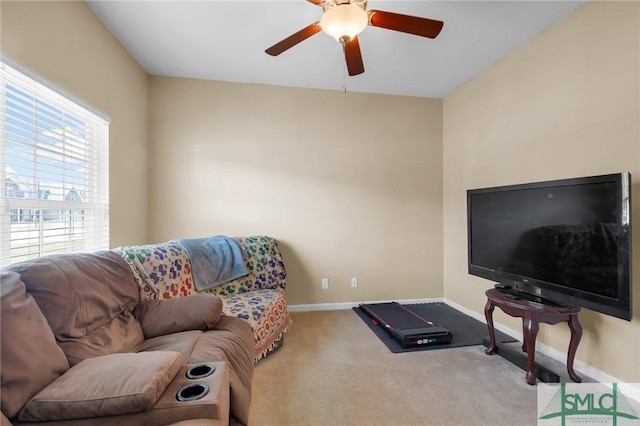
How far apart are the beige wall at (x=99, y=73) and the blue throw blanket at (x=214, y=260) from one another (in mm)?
674

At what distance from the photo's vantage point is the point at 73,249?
2.00 metres

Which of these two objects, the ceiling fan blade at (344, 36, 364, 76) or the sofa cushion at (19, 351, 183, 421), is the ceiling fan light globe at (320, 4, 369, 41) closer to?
the ceiling fan blade at (344, 36, 364, 76)

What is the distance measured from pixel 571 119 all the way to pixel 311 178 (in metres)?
2.38

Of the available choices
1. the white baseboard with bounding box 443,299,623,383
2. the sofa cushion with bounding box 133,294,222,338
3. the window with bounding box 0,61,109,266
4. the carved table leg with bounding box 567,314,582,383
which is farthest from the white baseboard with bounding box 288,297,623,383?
the window with bounding box 0,61,109,266

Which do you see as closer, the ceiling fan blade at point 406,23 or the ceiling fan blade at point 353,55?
the ceiling fan blade at point 406,23

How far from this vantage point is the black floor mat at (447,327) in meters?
2.46

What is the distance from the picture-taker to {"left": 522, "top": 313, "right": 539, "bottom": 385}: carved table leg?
184cm

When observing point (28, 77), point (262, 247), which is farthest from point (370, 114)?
point (28, 77)

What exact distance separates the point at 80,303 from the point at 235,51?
2.35 m

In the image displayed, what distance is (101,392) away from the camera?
0.89m

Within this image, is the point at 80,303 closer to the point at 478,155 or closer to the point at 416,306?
the point at 416,306

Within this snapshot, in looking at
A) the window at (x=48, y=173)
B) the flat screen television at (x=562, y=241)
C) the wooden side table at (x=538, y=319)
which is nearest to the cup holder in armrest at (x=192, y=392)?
the window at (x=48, y=173)

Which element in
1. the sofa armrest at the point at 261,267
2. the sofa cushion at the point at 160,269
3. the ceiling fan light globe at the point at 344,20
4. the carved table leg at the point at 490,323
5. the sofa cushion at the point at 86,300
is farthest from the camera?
the sofa armrest at the point at 261,267

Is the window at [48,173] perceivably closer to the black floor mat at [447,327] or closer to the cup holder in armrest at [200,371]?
the cup holder in armrest at [200,371]
